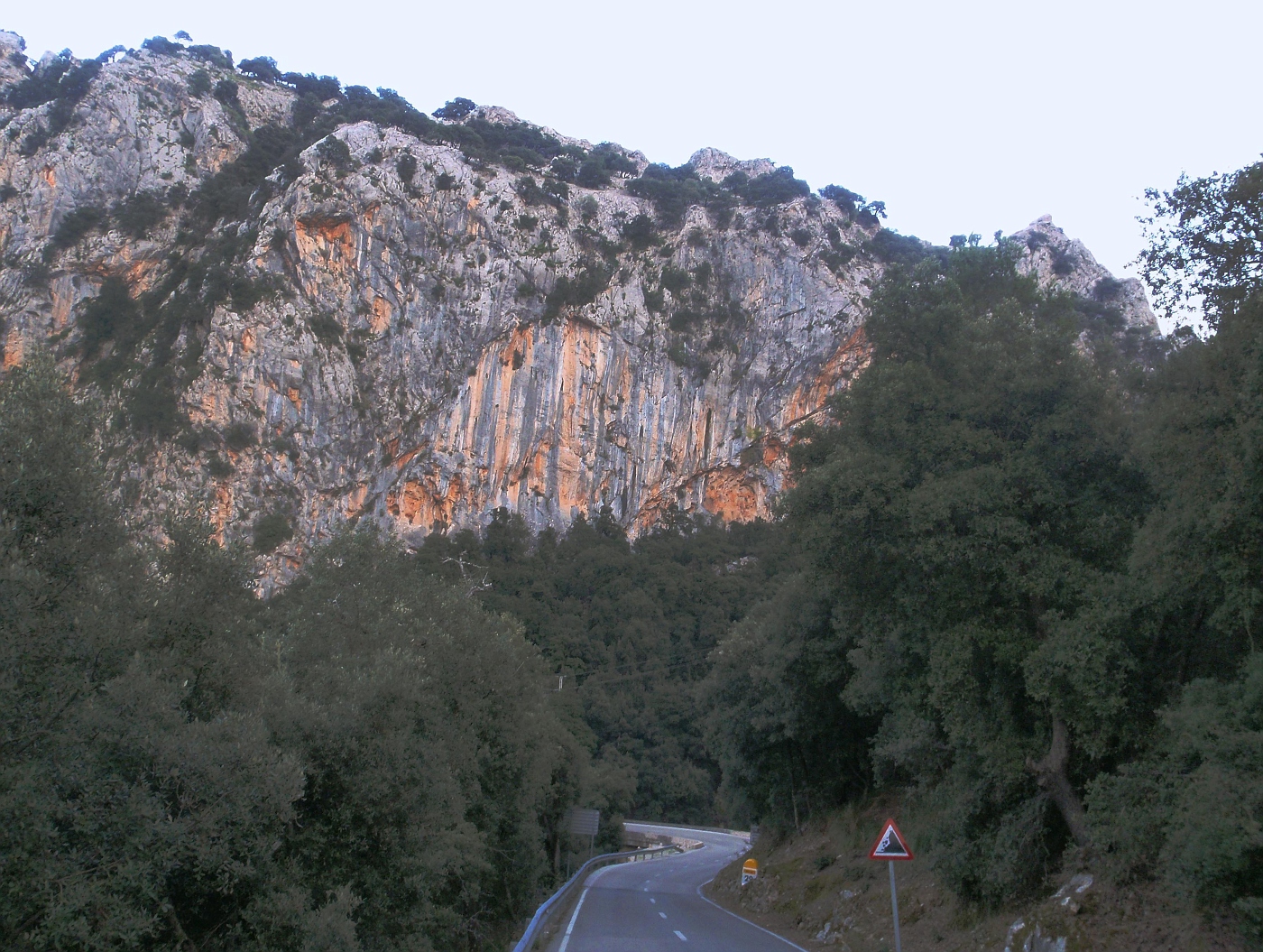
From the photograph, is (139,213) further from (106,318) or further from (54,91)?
(54,91)

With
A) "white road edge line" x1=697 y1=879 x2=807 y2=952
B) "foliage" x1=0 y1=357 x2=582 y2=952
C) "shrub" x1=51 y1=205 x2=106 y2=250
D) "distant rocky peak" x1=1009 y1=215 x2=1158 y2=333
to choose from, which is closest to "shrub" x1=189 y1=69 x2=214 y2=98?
"shrub" x1=51 y1=205 x2=106 y2=250

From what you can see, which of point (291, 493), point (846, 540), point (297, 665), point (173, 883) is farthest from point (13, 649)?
point (291, 493)

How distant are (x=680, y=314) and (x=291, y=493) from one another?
42.9 metres

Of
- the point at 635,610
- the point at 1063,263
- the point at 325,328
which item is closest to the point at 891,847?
the point at 635,610

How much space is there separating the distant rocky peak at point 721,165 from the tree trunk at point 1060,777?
118m

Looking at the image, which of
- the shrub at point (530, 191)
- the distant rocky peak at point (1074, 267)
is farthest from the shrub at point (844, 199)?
the shrub at point (530, 191)

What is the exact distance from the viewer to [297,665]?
17.5 meters

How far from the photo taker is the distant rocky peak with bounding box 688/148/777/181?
127500 millimetres

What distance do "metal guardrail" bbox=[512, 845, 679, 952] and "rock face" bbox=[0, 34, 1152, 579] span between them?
32.2 m

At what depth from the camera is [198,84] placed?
89.9 metres

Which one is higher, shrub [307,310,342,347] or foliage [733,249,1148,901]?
shrub [307,310,342,347]

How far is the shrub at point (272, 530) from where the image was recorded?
66188 mm

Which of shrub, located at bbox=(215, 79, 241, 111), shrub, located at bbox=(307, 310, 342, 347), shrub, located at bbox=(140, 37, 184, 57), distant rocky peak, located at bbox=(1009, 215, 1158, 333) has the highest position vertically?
shrub, located at bbox=(140, 37, 184, 57)

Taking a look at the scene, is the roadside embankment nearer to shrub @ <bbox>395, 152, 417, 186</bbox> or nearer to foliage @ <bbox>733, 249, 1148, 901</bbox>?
foliage @ <bbox>733, 249, 1148, 901</bbox>
